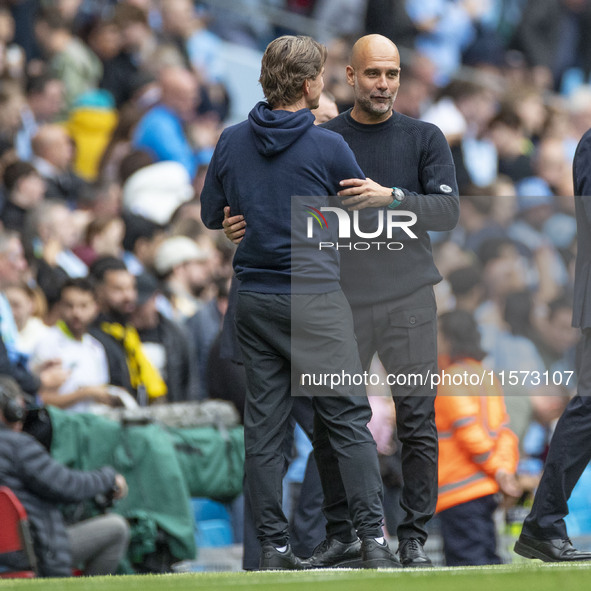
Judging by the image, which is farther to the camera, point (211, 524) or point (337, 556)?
point (211, 524)

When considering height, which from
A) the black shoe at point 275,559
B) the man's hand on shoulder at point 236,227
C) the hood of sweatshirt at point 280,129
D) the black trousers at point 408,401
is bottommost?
the black shoe at point 275,559

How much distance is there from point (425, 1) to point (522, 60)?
153 centimetres

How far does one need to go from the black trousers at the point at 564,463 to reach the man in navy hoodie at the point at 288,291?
2.41ft

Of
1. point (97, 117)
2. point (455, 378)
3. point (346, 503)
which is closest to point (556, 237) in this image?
point (97, 117)

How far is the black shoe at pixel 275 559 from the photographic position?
5520 millimetres

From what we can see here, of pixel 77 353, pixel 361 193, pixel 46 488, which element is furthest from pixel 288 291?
pixel 77 353

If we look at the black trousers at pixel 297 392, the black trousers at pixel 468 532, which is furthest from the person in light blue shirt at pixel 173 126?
the black trousers at pixel 297 392

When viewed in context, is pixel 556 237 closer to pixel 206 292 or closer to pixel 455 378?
pixel 206 292

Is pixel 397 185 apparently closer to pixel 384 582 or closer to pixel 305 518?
pixel 305 518

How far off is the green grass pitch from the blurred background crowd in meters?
2.67

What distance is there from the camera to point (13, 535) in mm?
6906

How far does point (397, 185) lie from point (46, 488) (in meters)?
2.60

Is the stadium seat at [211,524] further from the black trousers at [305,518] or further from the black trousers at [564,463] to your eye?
the black trousers at [564,463]

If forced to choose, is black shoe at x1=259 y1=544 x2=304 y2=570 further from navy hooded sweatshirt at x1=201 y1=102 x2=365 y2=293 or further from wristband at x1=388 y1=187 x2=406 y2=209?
wristband at x1=388 y1=187 x2=406 y2=209
